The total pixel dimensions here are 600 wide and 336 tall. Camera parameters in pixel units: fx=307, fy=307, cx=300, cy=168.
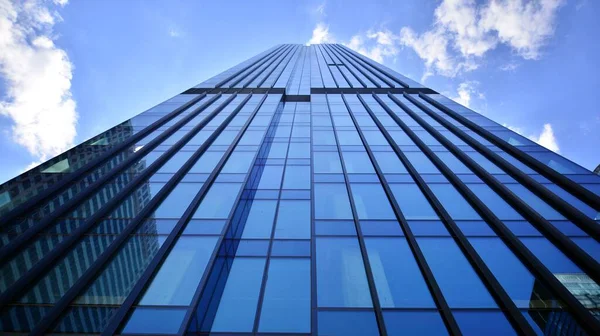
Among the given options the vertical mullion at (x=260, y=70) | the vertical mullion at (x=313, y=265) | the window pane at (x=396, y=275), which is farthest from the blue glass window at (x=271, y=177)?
the vertical mullion at (x=260, y=70)

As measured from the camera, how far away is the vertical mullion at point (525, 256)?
816 centimetres

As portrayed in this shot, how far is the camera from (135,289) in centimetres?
889

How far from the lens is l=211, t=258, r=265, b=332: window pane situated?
841 centimetres

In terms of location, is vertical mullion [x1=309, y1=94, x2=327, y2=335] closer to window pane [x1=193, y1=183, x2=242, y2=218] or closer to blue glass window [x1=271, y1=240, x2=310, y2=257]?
blue glass window [x1=271, y1=240, x2=310, y2=257]

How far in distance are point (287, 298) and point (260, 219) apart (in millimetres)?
4394

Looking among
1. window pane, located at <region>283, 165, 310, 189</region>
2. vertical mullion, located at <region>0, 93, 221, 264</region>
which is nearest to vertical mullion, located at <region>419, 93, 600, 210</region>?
window pane, located at <region>283, 165, 310, 189</region>

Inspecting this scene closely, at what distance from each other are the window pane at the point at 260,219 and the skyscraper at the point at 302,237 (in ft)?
0.32

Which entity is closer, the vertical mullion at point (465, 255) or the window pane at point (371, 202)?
the vertical mullion at point (465, 255)

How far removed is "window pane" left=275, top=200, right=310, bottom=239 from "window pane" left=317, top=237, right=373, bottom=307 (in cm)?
105

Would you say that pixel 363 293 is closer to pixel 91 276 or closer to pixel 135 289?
pixel 135 289

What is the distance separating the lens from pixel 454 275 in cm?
962

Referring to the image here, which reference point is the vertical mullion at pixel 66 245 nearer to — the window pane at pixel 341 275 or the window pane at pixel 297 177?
the window pane at pixel 297 177

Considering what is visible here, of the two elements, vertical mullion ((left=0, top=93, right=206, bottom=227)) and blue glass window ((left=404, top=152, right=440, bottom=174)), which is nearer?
vertical mullion ((left=0, top=93, right=206, bottom=227))

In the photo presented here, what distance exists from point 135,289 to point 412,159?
14246mm
